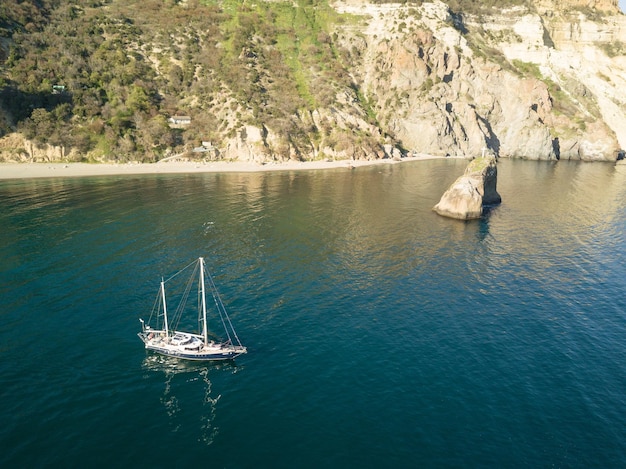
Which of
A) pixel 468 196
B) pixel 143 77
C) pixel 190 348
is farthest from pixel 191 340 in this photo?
pixel 143 77

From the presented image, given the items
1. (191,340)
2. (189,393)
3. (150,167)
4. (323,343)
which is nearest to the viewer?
(189,393)

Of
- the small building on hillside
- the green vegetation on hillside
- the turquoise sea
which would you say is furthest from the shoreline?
the turquoise sea

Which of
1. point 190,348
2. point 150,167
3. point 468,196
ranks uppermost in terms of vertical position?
point 150,167

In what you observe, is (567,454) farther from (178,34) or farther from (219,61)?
(178,34)

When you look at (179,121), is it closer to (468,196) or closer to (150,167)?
(150,167)

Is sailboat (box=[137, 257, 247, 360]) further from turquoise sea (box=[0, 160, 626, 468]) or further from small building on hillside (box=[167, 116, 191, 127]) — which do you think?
small building on hillside (box=[167, 116, 191, 127])

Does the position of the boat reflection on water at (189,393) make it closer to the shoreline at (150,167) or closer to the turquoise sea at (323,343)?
the turquoise sea at (323,343)

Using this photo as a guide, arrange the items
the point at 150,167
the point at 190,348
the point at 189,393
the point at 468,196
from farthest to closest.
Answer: the point at 150,167 < the point at 468,196 < the point at 190,348 < the point at 189,393

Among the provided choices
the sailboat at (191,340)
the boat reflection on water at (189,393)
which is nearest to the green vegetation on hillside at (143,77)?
the sailboat at (191,340)

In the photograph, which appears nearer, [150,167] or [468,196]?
[468,196]
